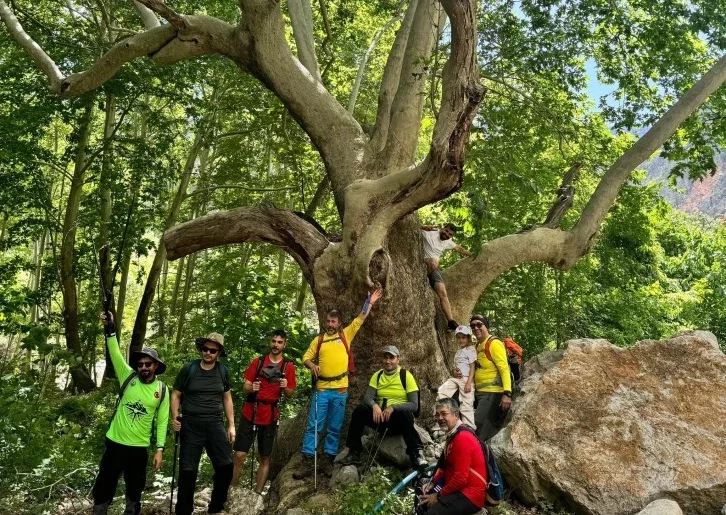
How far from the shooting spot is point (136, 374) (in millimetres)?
5625

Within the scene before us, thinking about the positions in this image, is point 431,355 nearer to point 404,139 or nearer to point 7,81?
point 404,139

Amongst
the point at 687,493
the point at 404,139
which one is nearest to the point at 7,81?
the point at 404,139

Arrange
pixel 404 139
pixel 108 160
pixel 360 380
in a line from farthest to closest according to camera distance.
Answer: pixel 108 160, pixel 404 139, pixel 360 380

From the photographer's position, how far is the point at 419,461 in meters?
6.20

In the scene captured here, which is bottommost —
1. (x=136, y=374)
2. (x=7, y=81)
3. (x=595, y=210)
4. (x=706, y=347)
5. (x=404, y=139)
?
(x=136, y=374)

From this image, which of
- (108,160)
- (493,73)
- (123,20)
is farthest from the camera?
(123,20)

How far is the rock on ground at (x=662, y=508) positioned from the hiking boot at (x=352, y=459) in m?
2.68

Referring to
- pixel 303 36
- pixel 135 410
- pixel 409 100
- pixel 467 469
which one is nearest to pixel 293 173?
pixel 303 36

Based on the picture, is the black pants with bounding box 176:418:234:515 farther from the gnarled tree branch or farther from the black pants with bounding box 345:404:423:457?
the gnarled tree branch

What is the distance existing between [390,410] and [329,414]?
29.0 inches

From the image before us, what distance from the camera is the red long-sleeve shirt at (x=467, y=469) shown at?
184 inches

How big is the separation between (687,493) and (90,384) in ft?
48.3

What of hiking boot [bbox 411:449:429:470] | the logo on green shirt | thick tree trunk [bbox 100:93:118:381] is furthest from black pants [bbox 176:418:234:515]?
thick tree trunk [bbox 100:93:118:381]

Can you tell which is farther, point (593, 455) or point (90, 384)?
point (90, 384)
